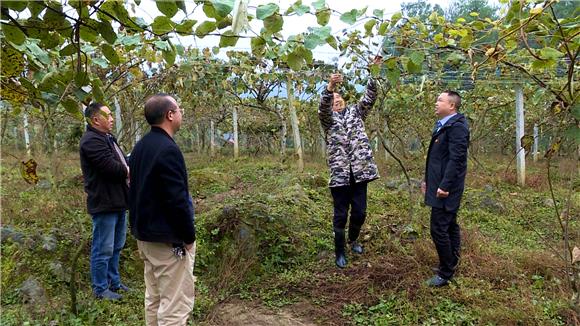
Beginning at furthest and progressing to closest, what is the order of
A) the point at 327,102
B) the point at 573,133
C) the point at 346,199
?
the point at 346,199
the point at 327,102
the point at 573,133

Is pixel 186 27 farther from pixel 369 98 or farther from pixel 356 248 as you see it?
pixel 356 248

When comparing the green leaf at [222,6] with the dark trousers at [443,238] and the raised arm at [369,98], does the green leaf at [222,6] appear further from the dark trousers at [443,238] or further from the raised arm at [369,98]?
the raised arm at [369,98]

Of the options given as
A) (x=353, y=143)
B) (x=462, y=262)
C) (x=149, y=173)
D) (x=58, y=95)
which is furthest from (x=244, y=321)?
(x=58, y=95)

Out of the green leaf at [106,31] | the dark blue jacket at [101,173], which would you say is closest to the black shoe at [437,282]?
the dark blue jacket at [101,173]

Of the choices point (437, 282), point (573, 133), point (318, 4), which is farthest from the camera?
point (437, 282)

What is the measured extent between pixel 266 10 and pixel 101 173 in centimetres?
236

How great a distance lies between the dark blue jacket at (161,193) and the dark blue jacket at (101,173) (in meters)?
1.00

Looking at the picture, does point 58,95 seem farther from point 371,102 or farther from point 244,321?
point 371,102

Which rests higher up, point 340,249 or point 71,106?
point 71,106

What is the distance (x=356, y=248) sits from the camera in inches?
169

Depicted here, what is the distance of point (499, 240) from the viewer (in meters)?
4.96

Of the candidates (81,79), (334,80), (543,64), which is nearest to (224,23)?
(81,79)

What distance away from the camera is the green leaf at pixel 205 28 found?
4.78ft

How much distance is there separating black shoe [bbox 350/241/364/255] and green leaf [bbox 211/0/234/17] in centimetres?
349
